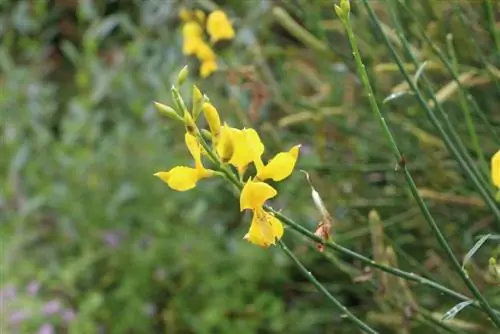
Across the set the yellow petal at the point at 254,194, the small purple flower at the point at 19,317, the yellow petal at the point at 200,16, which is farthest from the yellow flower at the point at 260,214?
the small purple flower at the point at 19,317

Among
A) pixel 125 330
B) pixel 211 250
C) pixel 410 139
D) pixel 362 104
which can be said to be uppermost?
pixel 410 139

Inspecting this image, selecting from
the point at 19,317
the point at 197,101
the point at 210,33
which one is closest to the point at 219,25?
the point at 210,33

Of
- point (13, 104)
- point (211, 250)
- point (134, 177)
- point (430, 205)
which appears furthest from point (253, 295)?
point (13, 104)

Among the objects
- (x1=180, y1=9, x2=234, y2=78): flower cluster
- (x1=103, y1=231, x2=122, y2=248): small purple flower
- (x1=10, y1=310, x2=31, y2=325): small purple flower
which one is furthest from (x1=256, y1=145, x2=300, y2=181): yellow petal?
(x1=103, y1=231, x2=122, y2=248): small purple flower

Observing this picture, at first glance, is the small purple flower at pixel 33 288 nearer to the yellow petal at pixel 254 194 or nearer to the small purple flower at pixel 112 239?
the small purple flower at pixel 112 239

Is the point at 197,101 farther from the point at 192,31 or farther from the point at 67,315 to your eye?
the point at 67,315

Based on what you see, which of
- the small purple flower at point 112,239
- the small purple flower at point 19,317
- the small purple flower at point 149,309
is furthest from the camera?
the small purple flower at point 112,239

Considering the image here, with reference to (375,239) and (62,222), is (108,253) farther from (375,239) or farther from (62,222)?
(375,239)
